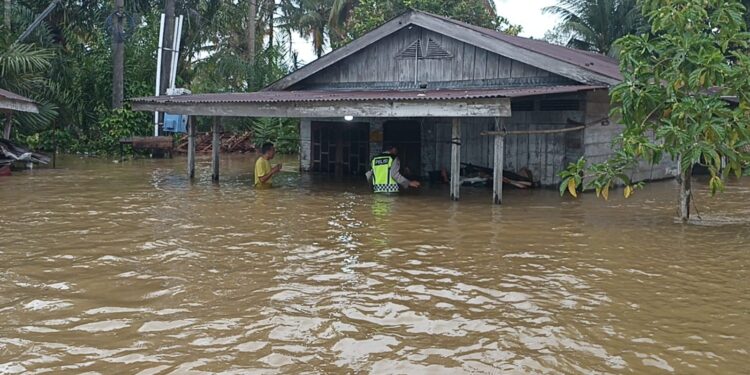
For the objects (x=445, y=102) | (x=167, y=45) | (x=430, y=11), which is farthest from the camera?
(x=430, y=11)

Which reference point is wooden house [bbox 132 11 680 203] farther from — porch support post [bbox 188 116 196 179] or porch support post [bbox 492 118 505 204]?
porch support post [bbox 188 116 196 179]

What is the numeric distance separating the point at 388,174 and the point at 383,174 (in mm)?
113

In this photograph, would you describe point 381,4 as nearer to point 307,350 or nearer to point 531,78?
point 531,78

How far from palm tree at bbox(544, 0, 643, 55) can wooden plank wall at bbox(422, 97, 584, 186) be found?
14.2 m

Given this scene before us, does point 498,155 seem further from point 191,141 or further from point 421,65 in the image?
point 191,141

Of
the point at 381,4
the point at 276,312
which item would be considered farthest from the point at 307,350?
the point at 381,4

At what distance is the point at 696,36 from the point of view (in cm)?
923

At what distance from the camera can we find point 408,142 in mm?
17250

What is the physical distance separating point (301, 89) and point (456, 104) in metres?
7.62

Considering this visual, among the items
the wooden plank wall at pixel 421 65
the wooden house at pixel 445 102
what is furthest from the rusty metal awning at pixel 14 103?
the wooden plank wall at pixel 421 65

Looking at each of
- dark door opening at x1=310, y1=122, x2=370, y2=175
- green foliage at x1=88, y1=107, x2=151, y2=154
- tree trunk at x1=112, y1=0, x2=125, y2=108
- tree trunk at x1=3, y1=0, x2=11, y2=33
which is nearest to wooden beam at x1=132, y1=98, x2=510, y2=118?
dark door opening at x1=310, y1=122, x2=370, y2=175

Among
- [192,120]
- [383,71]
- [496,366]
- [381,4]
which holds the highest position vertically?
[381,4]

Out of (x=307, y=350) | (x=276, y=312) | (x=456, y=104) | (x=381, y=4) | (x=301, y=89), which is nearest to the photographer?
(x=307, y=350)

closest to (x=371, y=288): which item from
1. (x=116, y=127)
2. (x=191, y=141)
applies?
(x=191, y=141)
